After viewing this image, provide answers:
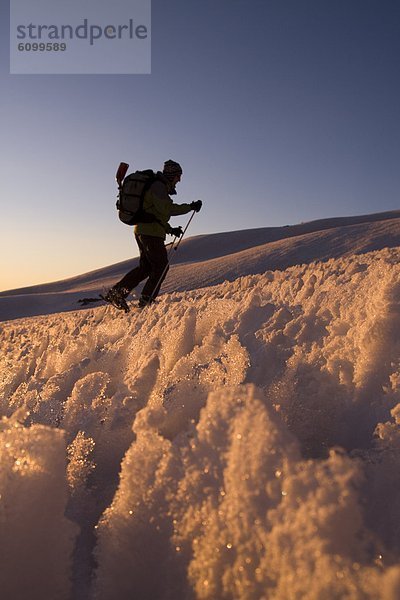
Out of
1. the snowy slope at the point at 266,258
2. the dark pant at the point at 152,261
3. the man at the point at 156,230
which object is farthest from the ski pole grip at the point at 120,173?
the snowy slope at the point at 266,258

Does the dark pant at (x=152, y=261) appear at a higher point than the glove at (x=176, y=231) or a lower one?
lower

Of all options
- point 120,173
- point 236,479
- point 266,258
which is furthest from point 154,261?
point 266,258

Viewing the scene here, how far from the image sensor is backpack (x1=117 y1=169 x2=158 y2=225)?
576 centimetres

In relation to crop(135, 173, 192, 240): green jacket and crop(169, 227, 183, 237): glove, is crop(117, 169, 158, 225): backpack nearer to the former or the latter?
crop(135, 173, 192, 240): green jacket

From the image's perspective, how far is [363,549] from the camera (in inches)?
41.4

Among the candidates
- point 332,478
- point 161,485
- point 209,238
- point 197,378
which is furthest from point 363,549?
point 209,238

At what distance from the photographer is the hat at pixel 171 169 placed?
6.04 meters

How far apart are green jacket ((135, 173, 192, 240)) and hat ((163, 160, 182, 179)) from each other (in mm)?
195

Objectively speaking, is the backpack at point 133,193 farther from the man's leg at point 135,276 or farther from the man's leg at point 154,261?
the man's leg at point 135,276

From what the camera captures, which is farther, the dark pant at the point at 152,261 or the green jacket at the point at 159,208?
the dark pant at the point at 152,261

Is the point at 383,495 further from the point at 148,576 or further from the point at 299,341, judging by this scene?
the point at 299,341

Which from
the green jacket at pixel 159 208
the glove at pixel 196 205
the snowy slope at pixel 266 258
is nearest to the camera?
the green jacket at pixel 159 208

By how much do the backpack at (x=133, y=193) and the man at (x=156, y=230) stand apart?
6 centimetres

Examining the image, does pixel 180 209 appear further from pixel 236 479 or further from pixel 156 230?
pixel 236 479
